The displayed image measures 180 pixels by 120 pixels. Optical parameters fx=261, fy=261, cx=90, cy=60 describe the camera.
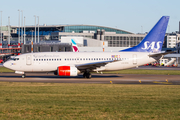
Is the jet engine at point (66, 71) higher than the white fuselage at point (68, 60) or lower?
lower

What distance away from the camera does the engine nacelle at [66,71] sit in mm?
34219

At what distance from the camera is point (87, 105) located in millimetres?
15188

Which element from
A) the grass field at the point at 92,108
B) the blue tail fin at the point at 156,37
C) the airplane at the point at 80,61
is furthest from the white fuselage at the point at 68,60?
the grass field at the point at 92,108

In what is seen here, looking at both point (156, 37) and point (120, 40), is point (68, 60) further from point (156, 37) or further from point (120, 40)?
point (120, 40)

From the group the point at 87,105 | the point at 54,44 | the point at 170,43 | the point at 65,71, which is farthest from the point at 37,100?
the point at 170,43

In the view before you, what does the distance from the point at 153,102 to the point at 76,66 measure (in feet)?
65.3

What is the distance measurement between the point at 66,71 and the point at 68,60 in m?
2.83

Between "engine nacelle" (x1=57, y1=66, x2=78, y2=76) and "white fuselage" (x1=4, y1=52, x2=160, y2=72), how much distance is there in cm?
196

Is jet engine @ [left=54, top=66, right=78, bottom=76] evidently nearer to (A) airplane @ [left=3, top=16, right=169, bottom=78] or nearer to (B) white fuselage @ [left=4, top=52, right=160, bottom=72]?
(A) airplane @ [left=3, top=16, right=169, bottom=78]

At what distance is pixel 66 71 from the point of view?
112 ft

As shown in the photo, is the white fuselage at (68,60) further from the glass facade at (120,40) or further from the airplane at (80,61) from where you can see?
the glass facade at (120,40)

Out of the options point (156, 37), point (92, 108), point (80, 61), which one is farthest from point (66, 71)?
point (92, 108)

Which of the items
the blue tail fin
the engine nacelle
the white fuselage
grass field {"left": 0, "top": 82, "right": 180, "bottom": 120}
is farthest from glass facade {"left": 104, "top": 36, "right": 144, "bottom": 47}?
grass field {"left": 0, "top": 82, "right": 180, "bottom": 120}

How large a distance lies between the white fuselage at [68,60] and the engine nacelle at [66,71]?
77.0 inches
